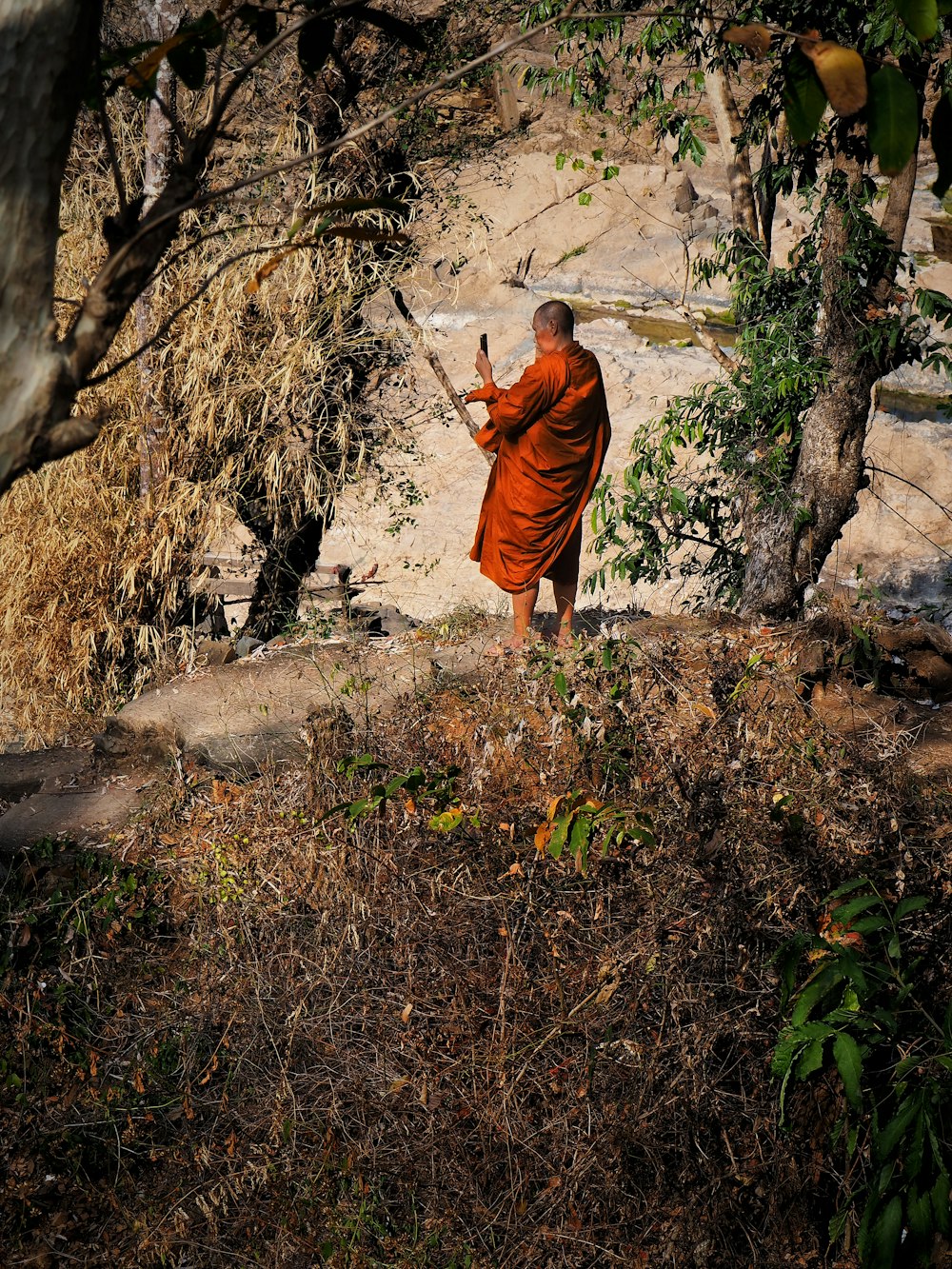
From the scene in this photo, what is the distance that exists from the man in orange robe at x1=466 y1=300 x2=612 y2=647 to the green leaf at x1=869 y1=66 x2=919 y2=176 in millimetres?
4196

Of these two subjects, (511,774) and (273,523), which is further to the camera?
(273,523)

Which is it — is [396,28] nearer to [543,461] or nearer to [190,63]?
[190,63]

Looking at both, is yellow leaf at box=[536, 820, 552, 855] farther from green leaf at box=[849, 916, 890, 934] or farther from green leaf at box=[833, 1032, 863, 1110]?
green leaf at box=[833, 1032, 863, 1110]

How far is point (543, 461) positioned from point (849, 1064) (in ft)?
12.5

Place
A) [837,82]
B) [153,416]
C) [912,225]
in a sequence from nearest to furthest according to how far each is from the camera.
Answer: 1. [837,82]
2. [153,416]
3. [912,225]

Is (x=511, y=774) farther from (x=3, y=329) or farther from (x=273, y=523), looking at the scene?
(x=273, y=523)

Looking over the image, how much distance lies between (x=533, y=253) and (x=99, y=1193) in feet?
42.6

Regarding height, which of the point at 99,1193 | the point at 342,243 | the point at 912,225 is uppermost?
the point at 912,225

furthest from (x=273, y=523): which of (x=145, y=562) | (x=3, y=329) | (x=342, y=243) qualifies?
(x=3, y=329)

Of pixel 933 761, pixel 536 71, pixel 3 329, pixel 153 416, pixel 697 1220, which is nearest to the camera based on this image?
pixel 3 329

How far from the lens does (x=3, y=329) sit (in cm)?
136

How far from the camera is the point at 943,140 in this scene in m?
1.55

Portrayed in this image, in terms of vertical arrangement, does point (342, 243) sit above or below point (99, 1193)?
above

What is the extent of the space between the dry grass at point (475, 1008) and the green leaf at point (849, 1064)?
0.50m
